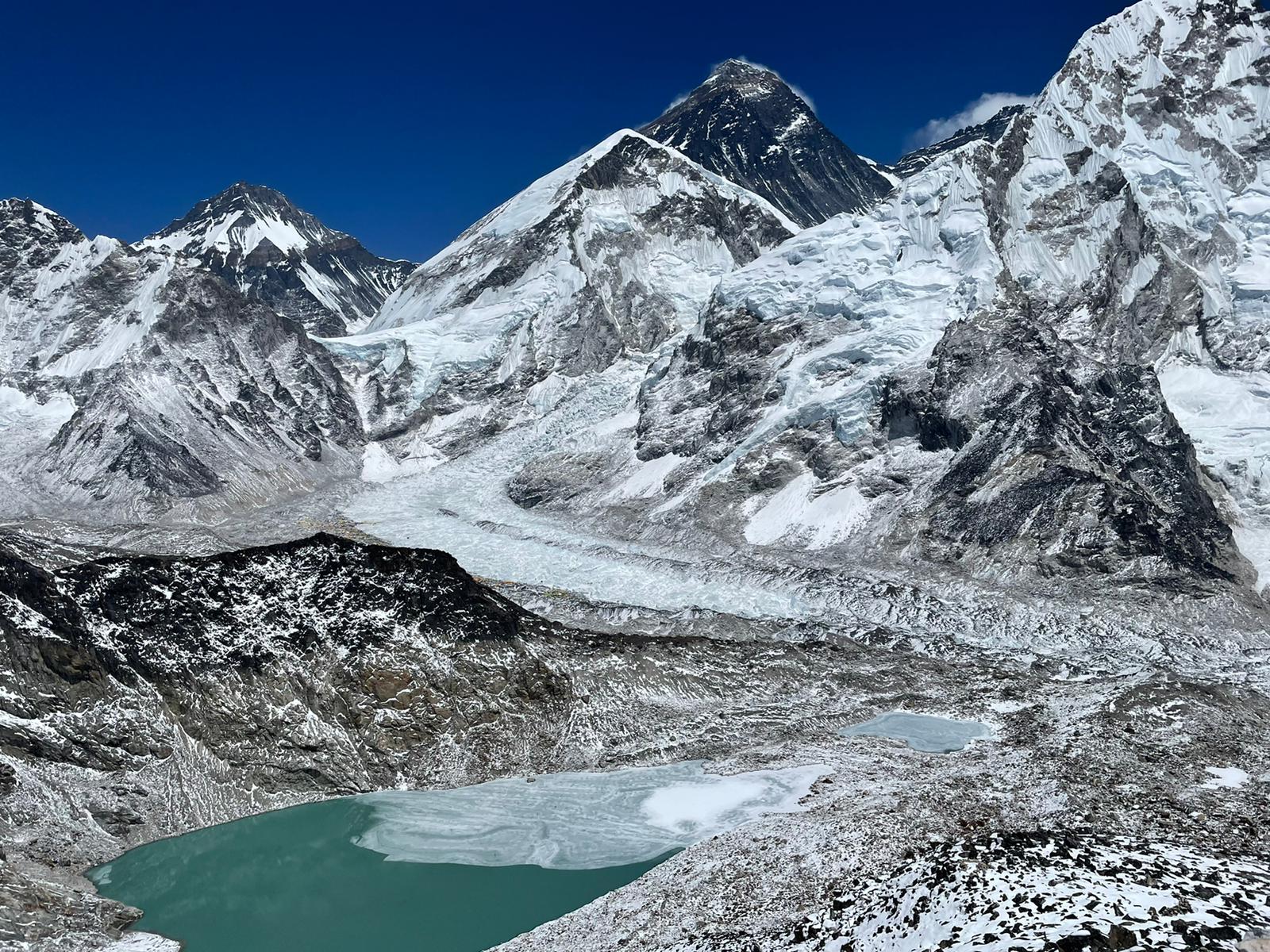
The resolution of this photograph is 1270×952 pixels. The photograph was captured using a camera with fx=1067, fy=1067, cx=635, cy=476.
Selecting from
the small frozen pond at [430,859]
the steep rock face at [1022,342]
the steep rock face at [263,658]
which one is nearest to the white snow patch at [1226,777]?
the small frozen pond at [430,859]

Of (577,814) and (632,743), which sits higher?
(632,743)

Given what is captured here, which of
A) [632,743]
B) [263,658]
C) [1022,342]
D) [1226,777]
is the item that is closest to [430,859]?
[632,743]

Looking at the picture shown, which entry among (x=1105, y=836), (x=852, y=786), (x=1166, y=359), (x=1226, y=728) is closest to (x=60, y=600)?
(x=852, y=786)

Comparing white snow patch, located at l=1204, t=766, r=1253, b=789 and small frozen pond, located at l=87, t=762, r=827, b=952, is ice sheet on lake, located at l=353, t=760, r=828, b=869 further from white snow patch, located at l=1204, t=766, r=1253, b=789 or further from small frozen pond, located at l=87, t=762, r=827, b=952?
white snow patch, located at l=1204, t=766, r=1253, b=789

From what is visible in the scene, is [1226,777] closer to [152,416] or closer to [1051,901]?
[1051,901]

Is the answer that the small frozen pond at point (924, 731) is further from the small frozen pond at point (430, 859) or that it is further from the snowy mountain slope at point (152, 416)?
the snowy mountain slope at point (152, 416)

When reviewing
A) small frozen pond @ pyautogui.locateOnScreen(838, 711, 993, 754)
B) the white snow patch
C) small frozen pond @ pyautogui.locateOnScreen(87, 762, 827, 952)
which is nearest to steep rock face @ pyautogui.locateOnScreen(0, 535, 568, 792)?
small frozen pond @ pyautogui.locateOnScreen(87, 762, 827, 952)

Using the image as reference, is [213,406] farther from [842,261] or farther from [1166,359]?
[1166,359]
